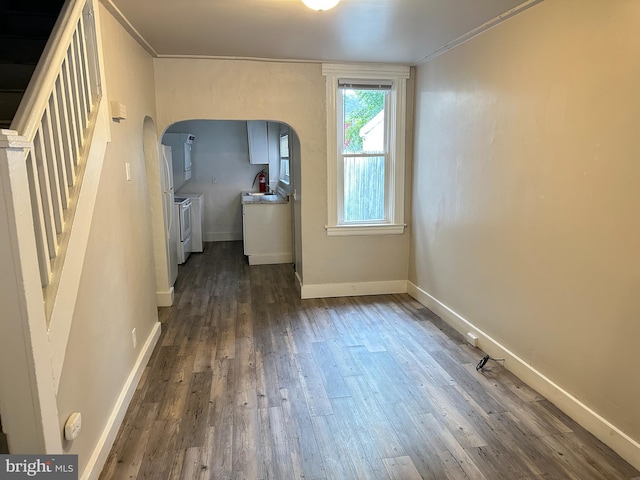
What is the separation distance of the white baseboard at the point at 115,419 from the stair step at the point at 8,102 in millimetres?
1702

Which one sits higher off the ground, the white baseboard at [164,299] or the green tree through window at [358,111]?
the green tree through window at [358,111]

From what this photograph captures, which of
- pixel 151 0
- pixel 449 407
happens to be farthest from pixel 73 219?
pixel 449 407

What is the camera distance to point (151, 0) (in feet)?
8.19

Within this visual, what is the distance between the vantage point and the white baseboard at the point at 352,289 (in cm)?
459

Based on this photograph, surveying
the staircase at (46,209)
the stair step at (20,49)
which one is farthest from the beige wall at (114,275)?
the stair step at (20,49)

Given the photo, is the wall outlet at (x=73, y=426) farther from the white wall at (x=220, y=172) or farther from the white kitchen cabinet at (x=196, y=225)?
the white wall at (x=220, y=172)

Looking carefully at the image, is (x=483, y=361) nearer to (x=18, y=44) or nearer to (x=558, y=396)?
(x=558, y=396)

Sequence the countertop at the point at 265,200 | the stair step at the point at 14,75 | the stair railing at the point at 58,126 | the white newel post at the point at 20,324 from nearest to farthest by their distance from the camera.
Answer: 1. the white newel post at the point at 20,324
2. the stair railing at the point at 58,126
3. the stair step at the point at 14,75
4. the countertop at the point at 265,200

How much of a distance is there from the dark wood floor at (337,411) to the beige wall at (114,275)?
31 centimetres

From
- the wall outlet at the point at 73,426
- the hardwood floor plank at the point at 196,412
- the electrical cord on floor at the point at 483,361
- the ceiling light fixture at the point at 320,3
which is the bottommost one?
the hardwood floor plank at the point at 196,412

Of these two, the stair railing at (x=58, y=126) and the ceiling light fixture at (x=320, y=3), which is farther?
the ceiling light fixture at (x=320, y=3)

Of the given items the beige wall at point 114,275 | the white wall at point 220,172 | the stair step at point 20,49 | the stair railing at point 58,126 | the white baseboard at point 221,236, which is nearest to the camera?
the stair railing at point 58,126

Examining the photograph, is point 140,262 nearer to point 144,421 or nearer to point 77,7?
point 144,421

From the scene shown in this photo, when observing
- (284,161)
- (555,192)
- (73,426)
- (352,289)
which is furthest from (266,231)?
(73,426)
